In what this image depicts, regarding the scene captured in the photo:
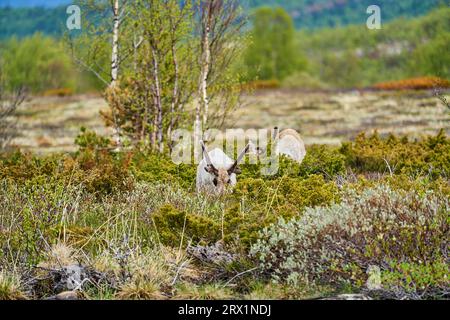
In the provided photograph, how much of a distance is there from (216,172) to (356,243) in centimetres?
447

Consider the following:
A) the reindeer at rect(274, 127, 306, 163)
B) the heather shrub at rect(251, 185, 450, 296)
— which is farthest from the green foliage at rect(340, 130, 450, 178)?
the heather shrub at rect(251, 185, 450, 296)

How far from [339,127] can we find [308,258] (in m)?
24.3

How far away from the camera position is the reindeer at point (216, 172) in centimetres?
1177

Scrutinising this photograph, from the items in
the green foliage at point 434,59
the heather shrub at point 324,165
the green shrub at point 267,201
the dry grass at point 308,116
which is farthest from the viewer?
the green foliage at point 434,59

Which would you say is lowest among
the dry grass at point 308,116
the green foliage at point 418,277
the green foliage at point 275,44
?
the dry grass at point 308,116

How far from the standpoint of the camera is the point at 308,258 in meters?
7.88

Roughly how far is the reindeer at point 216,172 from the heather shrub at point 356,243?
11.4 feet

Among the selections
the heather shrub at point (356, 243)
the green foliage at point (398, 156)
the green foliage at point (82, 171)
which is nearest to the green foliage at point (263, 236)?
the heather shrub at point (356, 243)

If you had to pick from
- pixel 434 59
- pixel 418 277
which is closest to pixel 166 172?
pixel 418 277

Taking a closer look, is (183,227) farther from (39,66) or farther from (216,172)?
(39,66)

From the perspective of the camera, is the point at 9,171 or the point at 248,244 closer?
the point at 248,244

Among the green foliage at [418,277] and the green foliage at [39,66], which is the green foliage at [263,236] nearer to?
the green foliage at [418,277]

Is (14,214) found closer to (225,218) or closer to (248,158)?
(225,218)
